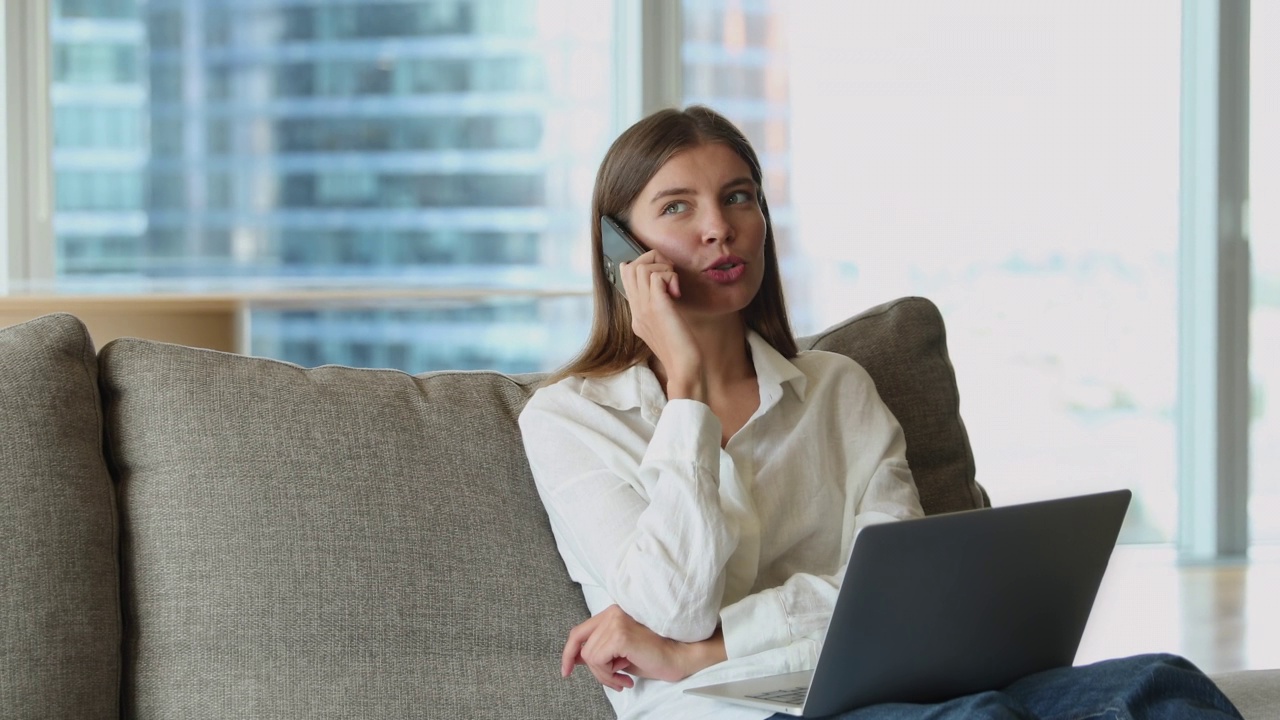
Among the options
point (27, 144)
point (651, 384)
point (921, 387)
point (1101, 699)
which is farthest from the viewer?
point (27, 144)

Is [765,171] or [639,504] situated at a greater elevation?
[765,171]

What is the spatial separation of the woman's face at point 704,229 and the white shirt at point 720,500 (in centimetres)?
11

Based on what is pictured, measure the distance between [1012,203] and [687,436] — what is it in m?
3.21

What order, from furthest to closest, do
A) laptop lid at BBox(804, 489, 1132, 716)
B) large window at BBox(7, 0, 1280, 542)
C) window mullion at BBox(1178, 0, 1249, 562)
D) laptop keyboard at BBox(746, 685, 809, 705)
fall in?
window mullion at BBox(1178, 0, 1249, 562) → large window at BBox(7, 0, 1280, 542) → laptop keyboard at BBox(746, 685, 809, 705) → laptop lid at BBox(804, 489, 1132, 716)

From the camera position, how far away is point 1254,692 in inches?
60.8

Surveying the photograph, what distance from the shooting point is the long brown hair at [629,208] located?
1.72 m

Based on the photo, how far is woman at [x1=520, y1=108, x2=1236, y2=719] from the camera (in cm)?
144

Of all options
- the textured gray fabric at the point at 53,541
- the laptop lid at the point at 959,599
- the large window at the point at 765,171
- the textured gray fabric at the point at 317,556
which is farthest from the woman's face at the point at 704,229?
the large window at the point at 765,171

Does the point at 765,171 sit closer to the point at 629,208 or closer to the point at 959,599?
the point at 629,208

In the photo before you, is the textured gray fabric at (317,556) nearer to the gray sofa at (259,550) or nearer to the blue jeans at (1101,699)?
the gray sofa at (259,550)

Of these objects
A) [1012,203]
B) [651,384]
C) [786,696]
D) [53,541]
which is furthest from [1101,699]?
[1012,203]

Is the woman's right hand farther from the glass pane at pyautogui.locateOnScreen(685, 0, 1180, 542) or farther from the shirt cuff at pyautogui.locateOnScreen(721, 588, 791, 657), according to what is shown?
the glass pane at pyautogui.locateOnScreen(685, 0, 1180, 542)

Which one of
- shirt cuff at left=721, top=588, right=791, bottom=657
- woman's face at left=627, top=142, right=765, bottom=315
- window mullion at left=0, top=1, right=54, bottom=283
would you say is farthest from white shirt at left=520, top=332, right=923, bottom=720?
window mullion at left=0, top=1, right=54, bottom=283

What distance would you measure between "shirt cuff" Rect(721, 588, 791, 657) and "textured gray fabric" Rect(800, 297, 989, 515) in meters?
0.44
